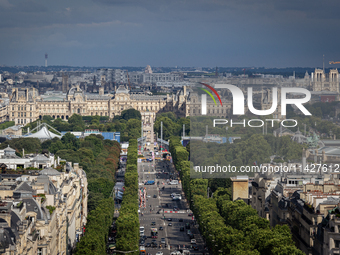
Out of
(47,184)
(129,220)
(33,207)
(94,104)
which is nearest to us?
(33,207)

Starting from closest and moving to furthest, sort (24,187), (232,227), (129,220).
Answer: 1. (24,187)
2. (232,227)
3. (129,220)

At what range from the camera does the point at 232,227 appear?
4688 cm

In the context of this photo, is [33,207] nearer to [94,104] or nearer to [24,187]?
[24,187]

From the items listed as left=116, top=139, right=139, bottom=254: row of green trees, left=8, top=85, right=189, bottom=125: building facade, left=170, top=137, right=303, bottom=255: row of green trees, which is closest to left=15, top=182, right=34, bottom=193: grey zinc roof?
left=116, top=139, right=139, bottom=254: row of green trees

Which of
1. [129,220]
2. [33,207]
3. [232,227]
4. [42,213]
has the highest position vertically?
[33,207]

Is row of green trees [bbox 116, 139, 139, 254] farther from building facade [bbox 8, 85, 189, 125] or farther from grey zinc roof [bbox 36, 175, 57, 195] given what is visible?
building facade [bbox 8, 85, 189, 125]

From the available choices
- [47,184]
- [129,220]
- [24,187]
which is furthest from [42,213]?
[129,220]

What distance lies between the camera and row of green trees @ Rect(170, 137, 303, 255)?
124 feet

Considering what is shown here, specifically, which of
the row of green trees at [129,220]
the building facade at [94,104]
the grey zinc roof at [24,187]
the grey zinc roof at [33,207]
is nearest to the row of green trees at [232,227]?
the row of green trees at [129,220]

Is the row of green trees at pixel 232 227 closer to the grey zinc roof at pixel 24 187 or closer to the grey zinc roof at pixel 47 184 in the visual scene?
the grey zinc roof at pixel 47 184

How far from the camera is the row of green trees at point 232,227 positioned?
3769 cm

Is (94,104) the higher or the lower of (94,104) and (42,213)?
the higher

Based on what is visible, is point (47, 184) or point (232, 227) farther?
point (232, 227)

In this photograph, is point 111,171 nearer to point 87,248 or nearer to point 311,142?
point 311,142
